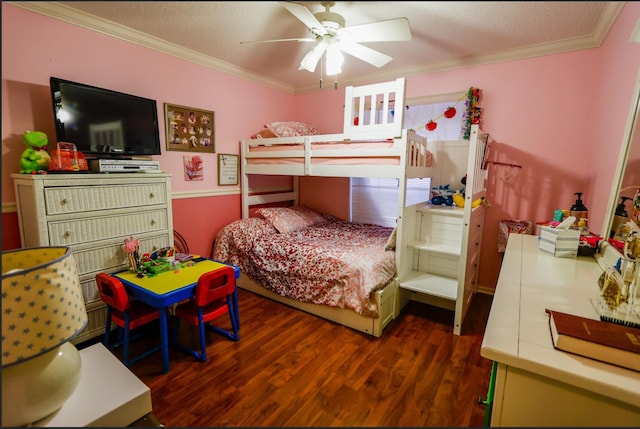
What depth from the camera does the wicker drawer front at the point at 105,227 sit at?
184 cm

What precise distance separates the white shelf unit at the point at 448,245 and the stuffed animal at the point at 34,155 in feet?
7.95

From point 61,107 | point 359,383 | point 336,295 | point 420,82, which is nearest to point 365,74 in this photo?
point 420,82

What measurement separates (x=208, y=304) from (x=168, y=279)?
0.31 meters

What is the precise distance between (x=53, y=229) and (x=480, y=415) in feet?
8.39

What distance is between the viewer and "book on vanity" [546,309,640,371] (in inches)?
28.3

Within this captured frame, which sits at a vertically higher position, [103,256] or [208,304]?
[103,256]

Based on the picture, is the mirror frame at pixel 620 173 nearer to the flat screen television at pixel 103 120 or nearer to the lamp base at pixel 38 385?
the lamp base at pixel 38 385

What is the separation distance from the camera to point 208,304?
209cm

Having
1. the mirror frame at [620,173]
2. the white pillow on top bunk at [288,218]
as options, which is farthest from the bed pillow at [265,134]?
the mirror frame at [620,173]

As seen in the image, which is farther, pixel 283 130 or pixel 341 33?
pixel 283 130

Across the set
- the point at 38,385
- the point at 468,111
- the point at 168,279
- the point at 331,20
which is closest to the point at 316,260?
the point at 168,279

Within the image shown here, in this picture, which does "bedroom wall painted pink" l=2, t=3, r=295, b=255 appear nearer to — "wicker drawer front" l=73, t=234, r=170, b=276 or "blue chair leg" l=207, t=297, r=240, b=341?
"wicker drawer front" l=73, t=234, r=170, b=276

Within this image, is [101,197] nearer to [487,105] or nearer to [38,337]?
[38,337]

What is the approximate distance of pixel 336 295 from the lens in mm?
2381
